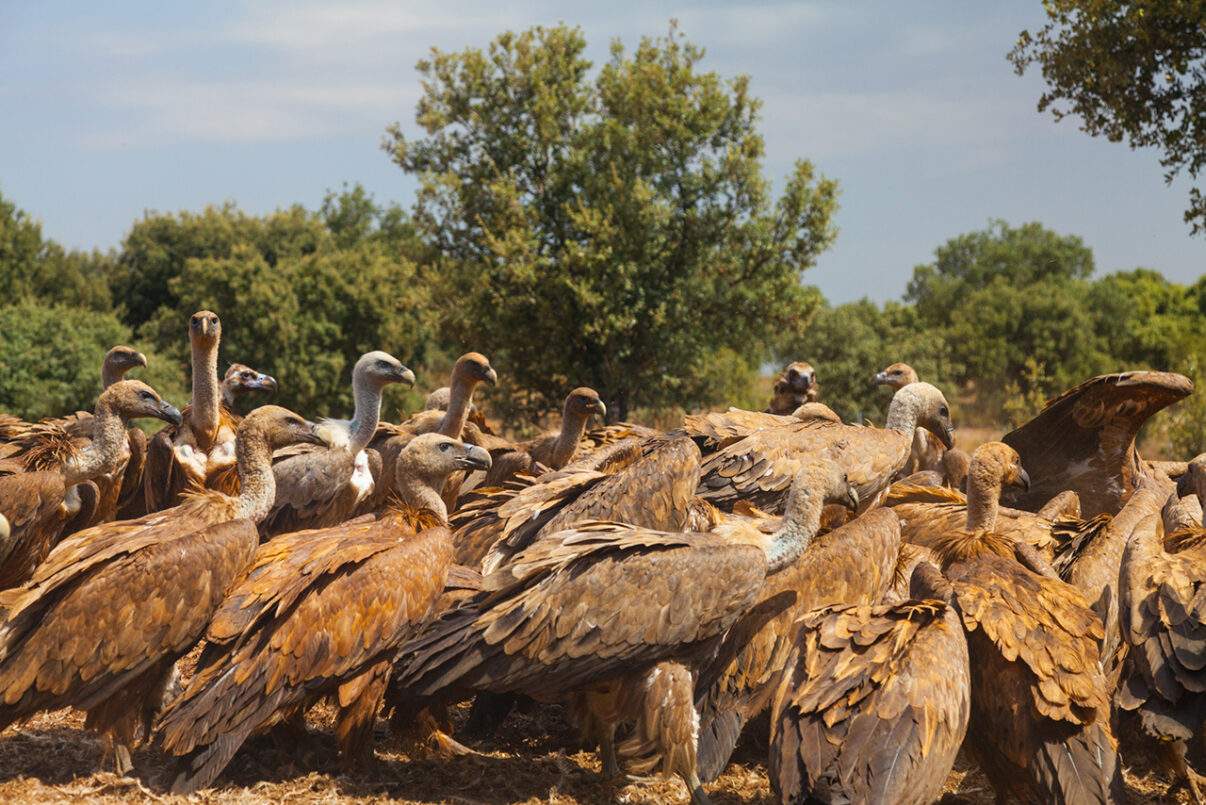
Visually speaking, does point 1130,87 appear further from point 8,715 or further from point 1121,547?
point 8,715

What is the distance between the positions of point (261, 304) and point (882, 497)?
2768 cm

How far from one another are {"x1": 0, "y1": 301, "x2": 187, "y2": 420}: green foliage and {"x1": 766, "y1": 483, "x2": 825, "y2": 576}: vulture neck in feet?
74.5

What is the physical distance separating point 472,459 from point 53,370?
24672 millimetres

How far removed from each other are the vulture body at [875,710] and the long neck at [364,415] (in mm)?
4613

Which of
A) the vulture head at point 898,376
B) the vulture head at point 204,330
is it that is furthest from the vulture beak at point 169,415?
the vulture head at point 898,376

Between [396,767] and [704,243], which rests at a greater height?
[704,243]

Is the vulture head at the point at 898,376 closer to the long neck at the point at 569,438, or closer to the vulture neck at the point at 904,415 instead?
the vulture neck at the point at 904,415

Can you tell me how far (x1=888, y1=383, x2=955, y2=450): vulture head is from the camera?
8.02 meters

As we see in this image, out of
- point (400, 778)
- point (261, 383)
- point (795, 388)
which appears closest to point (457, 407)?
point (261, 383)

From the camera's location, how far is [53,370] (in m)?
27.6

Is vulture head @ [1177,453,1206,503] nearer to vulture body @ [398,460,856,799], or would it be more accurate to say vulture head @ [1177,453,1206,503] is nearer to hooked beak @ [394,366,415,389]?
vulture body @ [398,460,856,799]

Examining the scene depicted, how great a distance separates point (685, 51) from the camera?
2181cm

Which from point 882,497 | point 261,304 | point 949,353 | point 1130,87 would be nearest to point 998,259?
point 949,353

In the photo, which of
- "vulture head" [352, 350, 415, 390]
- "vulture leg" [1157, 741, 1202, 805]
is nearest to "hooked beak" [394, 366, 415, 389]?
"vulture head" [352, 350, 415, 390]
